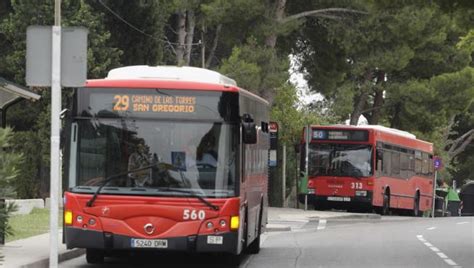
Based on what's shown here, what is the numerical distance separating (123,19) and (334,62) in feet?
31.0

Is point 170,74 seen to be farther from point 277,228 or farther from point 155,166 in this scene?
point 277,228

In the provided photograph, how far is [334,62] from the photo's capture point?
39.7 metres

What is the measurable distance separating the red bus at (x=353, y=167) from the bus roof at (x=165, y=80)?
1793cm

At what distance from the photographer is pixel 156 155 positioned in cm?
1328

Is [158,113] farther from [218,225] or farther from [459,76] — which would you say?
[459,76]

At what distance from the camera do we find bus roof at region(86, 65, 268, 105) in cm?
1349

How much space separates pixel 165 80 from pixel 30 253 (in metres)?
3.85

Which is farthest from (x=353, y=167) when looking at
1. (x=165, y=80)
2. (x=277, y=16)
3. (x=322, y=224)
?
(x=165, y=80)

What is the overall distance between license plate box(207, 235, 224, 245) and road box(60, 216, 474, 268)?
2.32 metres

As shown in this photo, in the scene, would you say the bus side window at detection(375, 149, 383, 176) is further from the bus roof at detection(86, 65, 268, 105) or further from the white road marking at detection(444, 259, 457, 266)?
the bus roof at detection(86, 65, 268, 105)

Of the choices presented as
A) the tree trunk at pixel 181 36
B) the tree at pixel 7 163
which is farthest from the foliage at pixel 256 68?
the tree at pixel 7 163

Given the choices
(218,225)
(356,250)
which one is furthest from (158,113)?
(356,250)

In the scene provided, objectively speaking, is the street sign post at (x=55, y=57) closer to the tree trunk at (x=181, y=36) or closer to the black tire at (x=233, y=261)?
the black tire at (x=233, y=261)

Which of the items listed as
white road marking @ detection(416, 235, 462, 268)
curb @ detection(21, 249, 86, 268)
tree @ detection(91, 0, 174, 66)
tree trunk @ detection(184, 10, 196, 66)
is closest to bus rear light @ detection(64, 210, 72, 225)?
curb @ detection(21, 249, 86, 268)
